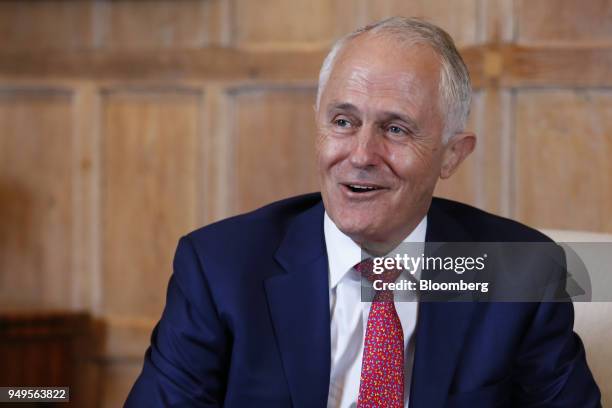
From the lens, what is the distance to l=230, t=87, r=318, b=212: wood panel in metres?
3.48

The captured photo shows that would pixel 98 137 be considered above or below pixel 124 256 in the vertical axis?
above

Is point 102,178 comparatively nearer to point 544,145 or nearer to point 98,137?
point 98,137

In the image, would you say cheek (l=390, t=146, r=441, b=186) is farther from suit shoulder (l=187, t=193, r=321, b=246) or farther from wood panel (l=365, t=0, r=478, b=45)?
wood panel (l=365, t=0, r=478, b=45)

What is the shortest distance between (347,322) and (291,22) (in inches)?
80.8

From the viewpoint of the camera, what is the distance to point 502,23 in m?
3.26

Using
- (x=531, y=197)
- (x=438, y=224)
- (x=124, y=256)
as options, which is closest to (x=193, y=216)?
(x=124, y=256)

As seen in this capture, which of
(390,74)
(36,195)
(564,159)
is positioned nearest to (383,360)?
(390,74)

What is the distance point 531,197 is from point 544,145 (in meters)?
0.19

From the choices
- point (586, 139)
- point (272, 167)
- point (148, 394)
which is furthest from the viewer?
point (272, 167)

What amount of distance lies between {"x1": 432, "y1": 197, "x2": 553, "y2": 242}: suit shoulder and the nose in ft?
1.07

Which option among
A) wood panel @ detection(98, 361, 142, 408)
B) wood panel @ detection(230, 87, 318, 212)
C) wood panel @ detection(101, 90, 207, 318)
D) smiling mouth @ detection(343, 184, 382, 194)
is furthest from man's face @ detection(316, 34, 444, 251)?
wood panel @ detection(98, 361, 142, 408)

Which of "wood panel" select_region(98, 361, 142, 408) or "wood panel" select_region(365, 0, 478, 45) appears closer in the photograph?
"wood panel" select_region(365, 0, 478, 45)

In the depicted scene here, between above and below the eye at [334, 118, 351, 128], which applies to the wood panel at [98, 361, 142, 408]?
below

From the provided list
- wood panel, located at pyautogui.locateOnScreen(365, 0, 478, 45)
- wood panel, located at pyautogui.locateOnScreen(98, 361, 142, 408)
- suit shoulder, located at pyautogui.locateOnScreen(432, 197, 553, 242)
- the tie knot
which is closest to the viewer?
the tie knot
